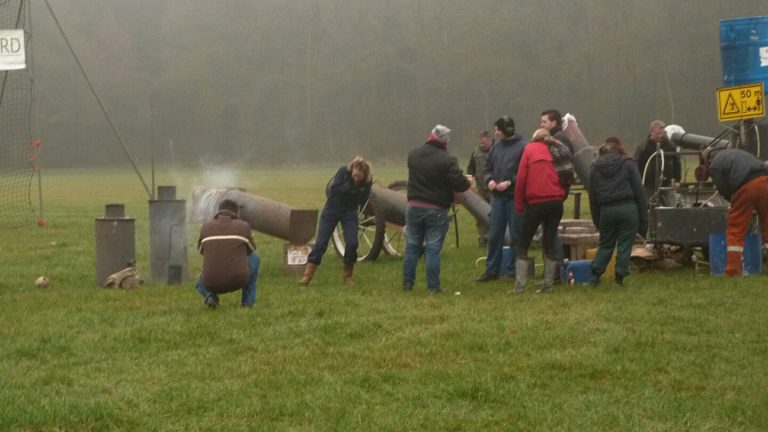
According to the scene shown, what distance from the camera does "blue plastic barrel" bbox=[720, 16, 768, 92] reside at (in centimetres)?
1511

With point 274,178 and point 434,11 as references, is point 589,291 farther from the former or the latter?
point 434,11

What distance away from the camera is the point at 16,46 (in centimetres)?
1775

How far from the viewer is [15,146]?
45.8 meters

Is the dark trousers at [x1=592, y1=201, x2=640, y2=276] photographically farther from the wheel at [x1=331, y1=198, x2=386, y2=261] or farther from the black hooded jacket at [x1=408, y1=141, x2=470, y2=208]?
the wheel at [x1=331, y1=198, x2=386, y2=261]

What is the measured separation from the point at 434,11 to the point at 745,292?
39760 mm

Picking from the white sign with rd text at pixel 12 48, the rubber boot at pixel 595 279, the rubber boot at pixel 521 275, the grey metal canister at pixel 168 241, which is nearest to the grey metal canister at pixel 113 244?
the grey metal canister at pixel 168 241

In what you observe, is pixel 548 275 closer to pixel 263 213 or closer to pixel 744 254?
pixel 744 254

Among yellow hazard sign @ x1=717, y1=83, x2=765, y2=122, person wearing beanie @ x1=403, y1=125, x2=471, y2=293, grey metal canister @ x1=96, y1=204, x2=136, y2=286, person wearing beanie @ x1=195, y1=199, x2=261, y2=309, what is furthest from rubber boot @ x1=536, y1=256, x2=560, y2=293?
grey metal canister @ x1=96, y1=204, x2=136, y2=286

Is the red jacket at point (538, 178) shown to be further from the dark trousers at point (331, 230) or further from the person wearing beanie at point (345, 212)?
the dark trousers at point (331, 230)

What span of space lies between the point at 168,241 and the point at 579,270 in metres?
4.36

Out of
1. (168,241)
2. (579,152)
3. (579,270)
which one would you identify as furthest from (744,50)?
(168,241)

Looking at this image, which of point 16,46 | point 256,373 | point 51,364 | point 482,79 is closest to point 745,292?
point 256,373

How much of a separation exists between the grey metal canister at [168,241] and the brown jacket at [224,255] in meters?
2.48

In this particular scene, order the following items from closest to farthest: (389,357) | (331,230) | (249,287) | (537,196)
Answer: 1. (389,357)
2. (249,287)
3. (537,196)
4. (331,230)
